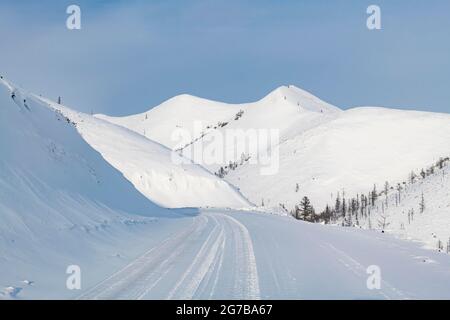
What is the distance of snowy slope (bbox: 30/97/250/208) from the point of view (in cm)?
8616

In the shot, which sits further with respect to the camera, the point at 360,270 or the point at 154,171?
the point at 154,171

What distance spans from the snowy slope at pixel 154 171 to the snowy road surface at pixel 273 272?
66.6m

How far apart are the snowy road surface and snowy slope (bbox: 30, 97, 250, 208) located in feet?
219

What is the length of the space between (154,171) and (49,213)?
71395 mm

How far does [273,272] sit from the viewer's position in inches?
495

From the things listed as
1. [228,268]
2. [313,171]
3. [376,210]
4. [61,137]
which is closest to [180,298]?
[228,268]

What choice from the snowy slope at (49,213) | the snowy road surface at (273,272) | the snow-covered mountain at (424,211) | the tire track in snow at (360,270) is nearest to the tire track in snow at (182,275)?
the snowy road surface at (273,272)

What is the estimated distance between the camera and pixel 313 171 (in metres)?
199

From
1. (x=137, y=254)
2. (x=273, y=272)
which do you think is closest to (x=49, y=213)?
(x=137, y=254)

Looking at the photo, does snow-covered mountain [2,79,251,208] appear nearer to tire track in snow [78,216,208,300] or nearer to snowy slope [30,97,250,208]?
snowy slope [30,97,250,208]

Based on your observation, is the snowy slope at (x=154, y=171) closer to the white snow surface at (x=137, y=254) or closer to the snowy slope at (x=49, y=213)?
the snowy slope at (x=49, y=213)

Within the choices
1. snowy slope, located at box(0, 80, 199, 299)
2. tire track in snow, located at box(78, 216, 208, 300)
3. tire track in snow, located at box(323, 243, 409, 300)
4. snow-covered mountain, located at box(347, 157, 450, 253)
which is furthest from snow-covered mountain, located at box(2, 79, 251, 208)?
tire track in snow, located at box(323, 243, 409, 300)

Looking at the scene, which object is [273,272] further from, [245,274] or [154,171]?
[154,171]

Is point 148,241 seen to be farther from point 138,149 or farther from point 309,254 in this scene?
point 138,149
